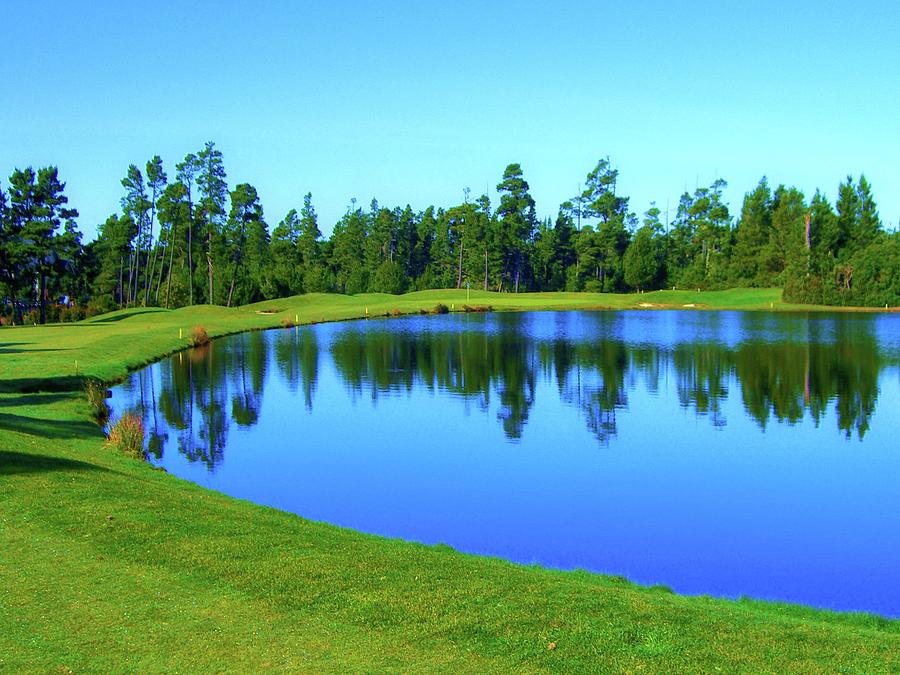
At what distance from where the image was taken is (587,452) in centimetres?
2600

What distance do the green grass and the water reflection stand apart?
39.8 ft

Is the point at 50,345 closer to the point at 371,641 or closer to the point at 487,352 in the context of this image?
the point at 487,352

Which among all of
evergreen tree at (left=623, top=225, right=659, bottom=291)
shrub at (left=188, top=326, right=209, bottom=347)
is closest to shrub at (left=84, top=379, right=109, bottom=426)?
shrub at (left=188, top=326, right=209, bottom=347)

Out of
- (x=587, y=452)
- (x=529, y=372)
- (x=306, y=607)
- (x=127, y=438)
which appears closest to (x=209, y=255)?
(x=529, y=372)

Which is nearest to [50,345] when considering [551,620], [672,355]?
[672,355]

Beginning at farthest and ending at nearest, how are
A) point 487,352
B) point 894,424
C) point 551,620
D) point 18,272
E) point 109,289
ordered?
point 109,289, point 18,272, point 487,352, point 894,424, point 551,620

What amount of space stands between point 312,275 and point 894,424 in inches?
4099

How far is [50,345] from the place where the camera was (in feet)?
165

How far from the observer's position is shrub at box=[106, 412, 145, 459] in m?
23.2

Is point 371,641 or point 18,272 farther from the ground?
point 18,272

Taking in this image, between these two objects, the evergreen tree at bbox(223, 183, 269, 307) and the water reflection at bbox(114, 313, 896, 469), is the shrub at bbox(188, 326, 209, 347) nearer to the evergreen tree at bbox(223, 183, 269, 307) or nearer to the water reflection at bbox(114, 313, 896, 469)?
the water reflection at bbox(114, 313, 896, 469)

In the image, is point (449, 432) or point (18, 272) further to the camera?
point (18, 272)

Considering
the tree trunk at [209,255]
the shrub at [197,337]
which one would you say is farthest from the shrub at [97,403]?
the tree trunk at [209,255]

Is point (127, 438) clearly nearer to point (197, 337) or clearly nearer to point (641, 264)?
point (197, 337)
